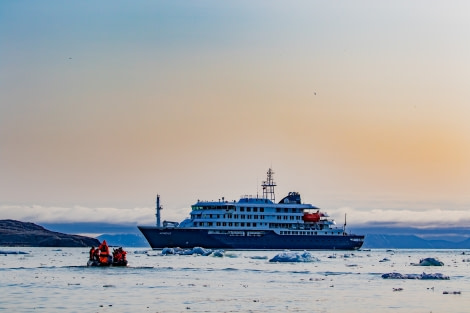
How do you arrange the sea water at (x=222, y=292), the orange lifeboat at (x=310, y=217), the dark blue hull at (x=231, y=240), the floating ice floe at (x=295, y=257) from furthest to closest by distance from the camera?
the orange lifeboat at (x=310, y=217)
the dark blue hull at (x=231, y=240)
the floating ice floe at (x=295, y=257)
the sea water at (x=222, y=292)

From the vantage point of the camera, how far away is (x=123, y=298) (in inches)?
1294

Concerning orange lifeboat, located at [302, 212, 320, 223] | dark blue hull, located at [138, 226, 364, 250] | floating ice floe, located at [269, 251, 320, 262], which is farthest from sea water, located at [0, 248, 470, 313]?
orange lifeboat, located at [302, 212, 320, 223]

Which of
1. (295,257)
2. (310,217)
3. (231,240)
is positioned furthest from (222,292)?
(310,217)

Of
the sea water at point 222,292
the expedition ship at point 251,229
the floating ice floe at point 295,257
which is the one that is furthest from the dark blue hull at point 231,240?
the sea water at point 222,292

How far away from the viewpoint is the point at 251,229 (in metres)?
109

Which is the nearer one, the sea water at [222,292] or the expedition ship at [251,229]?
the sea water at [222,292]

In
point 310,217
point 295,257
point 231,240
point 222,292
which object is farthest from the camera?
point 310,217

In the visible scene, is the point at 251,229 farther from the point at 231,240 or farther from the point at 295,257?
the point at 295,257

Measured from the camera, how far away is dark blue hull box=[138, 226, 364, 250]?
106 meters

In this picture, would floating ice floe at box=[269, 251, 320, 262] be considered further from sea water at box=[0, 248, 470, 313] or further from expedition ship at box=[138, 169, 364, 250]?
expedition ship at box=[138, 169, 364, 250]

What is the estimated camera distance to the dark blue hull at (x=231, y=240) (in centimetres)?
10625

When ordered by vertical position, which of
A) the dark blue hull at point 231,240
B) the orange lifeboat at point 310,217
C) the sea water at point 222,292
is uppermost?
the orange lifeboat at point 310,217

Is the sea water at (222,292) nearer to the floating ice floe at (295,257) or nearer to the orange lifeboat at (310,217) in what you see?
the floating ice floe at (295,257)

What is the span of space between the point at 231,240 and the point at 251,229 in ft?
10.7
